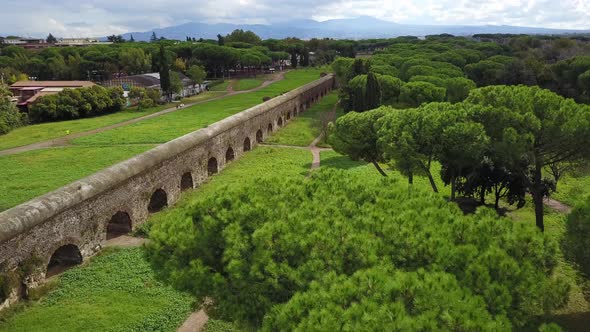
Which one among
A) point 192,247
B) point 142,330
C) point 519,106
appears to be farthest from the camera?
point 519,106

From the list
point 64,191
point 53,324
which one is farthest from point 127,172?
point 53,324

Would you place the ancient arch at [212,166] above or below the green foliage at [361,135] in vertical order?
below

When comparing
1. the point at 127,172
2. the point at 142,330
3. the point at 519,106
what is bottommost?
the point at 142,330

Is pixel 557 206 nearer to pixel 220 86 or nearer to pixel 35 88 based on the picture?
pixel 220 86

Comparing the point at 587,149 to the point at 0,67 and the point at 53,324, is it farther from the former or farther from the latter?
the point at 0,67

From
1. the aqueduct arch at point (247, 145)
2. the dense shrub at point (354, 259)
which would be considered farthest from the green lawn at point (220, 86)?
the dense shrub at point (354, 259)

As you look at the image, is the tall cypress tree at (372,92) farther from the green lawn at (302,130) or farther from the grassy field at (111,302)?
the grassy field at (111,302)
